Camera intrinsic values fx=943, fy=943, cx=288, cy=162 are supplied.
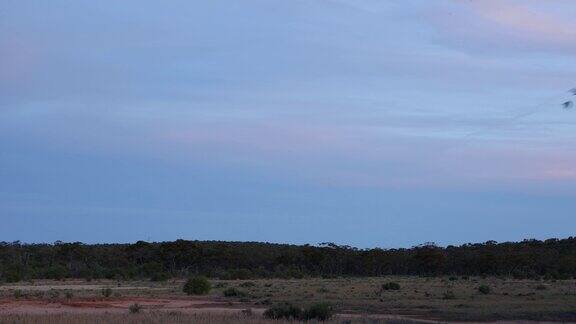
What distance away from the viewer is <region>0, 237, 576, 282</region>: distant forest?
87.6m

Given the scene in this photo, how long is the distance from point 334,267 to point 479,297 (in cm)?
5457

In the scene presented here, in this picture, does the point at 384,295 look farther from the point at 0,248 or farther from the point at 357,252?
the point at 0,248

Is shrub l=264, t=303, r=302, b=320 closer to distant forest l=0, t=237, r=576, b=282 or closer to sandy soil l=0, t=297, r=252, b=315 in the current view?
sandy soil l=0, t=297, r=252, b=315

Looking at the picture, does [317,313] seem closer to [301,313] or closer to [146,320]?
[301,313]

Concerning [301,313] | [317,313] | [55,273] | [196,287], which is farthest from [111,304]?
[55,273]

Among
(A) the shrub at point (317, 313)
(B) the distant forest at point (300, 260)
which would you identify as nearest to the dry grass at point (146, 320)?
(A) the shrub at point (317, 313)

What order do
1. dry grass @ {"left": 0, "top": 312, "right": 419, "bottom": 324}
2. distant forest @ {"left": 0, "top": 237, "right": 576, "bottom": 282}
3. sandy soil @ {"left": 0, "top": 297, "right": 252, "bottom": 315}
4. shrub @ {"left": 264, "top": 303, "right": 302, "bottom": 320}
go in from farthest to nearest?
1. distant forest @ {"left": 0, "top": 237, "right": 576, "bottom": 282}
2. sandy soil @ {"left": 0, "top": 297, "right": 252, "bottom": 315}
3. shrub @ {"left": 264, "top": 303, "right": 302, "bottom": 320}
4. dry grass @ {"left": 0, "top": 312, "right": 419, "bottom": 324}

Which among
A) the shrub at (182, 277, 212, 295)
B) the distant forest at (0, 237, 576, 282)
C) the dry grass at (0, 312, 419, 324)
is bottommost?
the dry grass at (0, 312, 419, 324)

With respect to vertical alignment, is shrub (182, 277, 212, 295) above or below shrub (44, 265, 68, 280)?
below

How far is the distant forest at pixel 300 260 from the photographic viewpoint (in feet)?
287

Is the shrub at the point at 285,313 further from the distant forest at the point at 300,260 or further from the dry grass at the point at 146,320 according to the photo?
the distant forest at the point at 300,260

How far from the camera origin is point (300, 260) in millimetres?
100562

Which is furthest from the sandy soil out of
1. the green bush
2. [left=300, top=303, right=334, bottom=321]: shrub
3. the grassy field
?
[left=300, top=303, right=334, bottom=321]: shrub

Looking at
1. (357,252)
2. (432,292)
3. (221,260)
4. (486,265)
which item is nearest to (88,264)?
(221,260)
